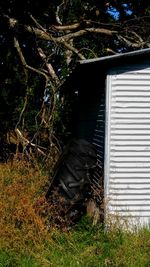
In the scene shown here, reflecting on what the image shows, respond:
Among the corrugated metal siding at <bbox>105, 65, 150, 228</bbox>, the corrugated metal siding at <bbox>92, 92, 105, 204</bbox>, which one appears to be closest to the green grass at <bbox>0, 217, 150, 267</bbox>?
the corrugated metal siding at <bbox>105, 65, 150, 228</bbox>

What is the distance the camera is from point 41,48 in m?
13.1

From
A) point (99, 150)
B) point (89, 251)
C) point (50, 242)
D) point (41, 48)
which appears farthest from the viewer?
point (41, 48)

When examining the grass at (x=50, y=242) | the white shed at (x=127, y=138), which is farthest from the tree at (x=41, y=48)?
the grass at (x=50, y=242)

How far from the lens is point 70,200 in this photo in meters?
7.43

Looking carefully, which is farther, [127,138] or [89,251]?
[127,138]

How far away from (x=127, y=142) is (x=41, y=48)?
6317mm

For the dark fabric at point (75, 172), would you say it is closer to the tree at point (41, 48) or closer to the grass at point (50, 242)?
the grass at point (50, 242)

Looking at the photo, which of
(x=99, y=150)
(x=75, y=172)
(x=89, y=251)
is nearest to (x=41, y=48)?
(x=99, y=150)

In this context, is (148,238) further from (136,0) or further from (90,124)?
(136,0)

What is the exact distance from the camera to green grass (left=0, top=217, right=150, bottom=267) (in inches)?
237

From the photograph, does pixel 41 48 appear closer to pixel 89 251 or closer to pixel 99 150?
pixel 99 150

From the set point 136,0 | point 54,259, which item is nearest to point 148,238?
point 54,259

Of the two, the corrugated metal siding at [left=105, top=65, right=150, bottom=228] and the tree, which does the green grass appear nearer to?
the corrugated metal siding at [left=105, top=65, right=150, bottom=228]

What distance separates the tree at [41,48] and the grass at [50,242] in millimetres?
4182
